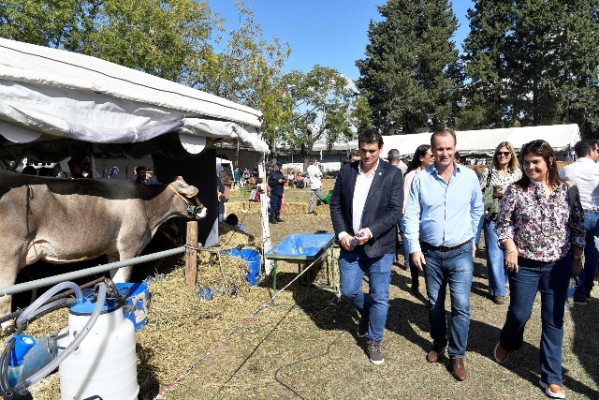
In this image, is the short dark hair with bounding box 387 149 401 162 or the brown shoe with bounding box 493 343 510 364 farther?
the short dark hair with bounding box 387 149 401 162

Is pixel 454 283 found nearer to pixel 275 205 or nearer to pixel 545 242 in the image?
pixel 545 242

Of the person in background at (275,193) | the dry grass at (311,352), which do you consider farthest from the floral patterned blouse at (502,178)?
the person in background at (275,193)

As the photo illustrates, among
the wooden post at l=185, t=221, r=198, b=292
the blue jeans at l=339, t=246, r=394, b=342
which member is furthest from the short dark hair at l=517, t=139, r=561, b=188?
the wooden post at l=185, t=221, r=198, b=292

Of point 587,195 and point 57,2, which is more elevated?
point 57,2

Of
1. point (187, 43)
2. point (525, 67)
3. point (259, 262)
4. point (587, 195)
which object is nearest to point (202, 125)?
point (259, 262)

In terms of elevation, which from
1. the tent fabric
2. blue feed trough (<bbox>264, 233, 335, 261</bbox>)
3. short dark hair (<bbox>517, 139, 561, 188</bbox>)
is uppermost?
the tent fabric

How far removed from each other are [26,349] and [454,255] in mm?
2792

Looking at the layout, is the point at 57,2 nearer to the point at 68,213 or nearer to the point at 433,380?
the point at 68,213

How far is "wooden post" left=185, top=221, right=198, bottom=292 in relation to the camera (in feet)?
16.5

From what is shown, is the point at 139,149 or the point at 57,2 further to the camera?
the point at 57,2

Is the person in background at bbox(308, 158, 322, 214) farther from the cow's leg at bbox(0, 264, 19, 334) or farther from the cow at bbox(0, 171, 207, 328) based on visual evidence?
the cow's leg at bbox(0, 264, 19, 334)

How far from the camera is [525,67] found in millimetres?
35594

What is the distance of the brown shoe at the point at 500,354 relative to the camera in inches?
141

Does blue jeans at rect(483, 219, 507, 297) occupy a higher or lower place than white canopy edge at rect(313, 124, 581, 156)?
lower
